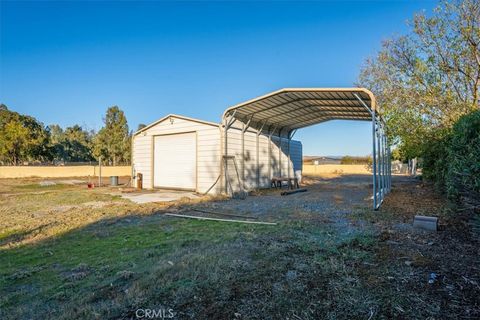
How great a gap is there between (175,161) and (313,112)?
23.1 feet

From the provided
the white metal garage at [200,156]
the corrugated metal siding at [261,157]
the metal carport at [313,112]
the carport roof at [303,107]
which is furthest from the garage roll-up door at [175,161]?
the carport roof at [303,107]

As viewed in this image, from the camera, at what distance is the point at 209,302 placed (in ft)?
8.15

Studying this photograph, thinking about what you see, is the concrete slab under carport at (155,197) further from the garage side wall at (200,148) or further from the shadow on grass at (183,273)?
the shadow on grass at (183,273)

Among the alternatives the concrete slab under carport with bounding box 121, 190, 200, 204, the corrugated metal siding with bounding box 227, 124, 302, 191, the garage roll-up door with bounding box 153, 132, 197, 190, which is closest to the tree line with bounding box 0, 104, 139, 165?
the garage roll-up door with bounding box 153, 132, 197, 190

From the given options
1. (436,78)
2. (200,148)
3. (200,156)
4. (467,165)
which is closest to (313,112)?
(436,78)

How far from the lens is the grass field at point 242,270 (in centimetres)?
242

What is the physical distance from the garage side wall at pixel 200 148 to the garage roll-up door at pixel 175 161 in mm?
286

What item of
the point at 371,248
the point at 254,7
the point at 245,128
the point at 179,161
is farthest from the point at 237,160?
the point at 371,248

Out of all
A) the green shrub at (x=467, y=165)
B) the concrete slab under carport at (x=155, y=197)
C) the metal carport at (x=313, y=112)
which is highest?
the metal carport at (x=313, y=112)

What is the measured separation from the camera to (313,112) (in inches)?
531

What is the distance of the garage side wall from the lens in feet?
39.7

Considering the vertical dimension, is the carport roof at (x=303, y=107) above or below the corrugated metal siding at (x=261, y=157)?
above

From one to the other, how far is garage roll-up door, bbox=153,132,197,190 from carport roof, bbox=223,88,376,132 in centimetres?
268

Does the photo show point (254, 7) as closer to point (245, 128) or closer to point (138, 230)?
point (245, 128)
